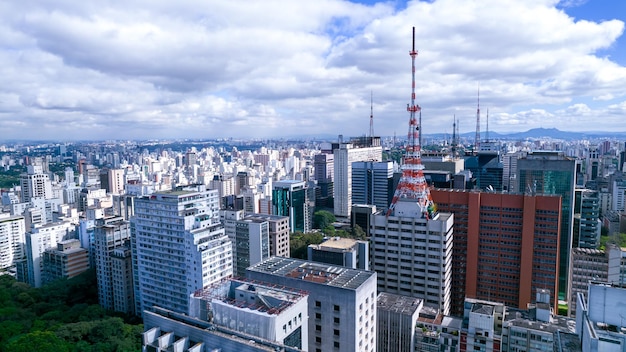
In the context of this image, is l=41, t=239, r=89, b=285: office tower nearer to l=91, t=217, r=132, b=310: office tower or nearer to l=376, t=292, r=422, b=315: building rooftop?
l=91, t=217, r=132, b=310: office tower

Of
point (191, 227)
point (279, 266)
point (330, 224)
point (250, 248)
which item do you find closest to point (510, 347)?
point (279, 266)

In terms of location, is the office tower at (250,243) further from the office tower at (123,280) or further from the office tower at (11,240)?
the office tower at (11,240)

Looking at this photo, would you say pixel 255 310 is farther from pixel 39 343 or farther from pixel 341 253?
pixel 341 253

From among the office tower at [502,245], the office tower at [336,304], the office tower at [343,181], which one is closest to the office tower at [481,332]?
the office tower at [336,304]

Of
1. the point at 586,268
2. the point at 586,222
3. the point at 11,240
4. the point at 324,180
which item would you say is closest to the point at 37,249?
the point at 11,240

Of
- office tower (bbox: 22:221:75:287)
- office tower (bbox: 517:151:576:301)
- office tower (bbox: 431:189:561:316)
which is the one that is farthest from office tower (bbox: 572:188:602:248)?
office tower (bbox: 22:221:75:287)

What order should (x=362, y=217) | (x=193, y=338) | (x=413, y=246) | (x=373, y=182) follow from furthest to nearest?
(x=373, y=182)
(x=362, y=217)
(x=413, y=246)
(x=193, y=338)
